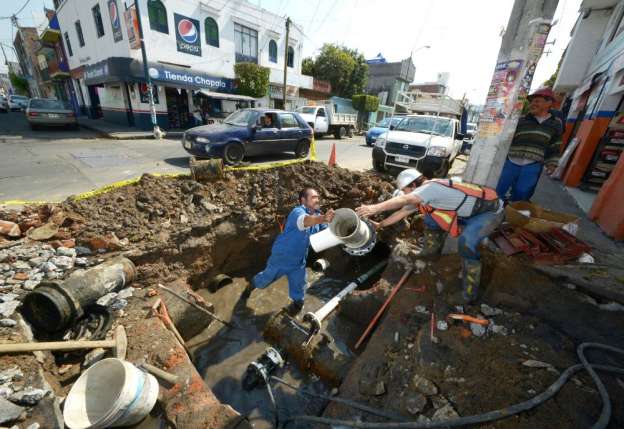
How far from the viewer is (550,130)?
421cm

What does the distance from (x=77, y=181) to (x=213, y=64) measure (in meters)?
14.4

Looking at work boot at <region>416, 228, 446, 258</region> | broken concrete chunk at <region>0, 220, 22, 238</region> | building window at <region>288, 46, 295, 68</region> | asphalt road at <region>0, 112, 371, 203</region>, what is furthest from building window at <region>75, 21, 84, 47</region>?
work boot at <region>416, 228, 446, 258</region>

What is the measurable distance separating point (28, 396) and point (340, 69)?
1158 inches

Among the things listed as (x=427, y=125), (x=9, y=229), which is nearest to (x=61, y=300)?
(x=9, y=229)

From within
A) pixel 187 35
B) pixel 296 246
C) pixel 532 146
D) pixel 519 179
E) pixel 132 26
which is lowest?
pixel 296 246

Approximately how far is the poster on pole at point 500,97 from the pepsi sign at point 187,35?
673 inches

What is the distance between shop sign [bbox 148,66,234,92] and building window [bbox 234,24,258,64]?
2442 mm

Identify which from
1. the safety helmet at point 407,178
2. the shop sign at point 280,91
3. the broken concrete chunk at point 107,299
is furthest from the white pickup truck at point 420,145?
the shop sign at point 280,91

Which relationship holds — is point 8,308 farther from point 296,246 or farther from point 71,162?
point 71,162

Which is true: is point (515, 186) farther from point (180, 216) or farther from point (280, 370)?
point (180, 216)

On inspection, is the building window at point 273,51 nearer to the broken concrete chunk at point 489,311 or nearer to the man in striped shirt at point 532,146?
the man in striped shirt at point 532,146

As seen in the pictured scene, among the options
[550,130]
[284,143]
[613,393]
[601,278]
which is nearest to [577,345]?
[613,393]

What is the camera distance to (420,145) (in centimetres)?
723

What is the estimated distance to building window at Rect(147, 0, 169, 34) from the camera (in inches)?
560
